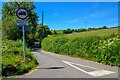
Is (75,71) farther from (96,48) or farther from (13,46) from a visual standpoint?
(13,46)

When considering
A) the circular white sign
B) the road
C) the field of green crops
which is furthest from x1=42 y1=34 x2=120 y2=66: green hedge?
the circular white sign

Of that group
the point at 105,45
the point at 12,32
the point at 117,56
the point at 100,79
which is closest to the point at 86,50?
the point at 105,45

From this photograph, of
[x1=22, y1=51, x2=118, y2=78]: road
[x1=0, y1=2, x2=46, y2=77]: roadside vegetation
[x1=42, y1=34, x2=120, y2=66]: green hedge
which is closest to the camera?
[x1=22, y1=51, x2=118, y2=78]: road

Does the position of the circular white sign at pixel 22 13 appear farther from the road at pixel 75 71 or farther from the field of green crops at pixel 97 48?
the field of green crops at pixel 97 48

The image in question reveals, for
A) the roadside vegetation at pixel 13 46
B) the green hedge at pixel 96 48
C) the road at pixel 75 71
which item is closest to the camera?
the road at pixel 75 71

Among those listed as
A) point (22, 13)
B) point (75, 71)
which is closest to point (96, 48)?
point (75, 71)

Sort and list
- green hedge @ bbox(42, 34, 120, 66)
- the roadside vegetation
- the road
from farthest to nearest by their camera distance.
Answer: green hedge @ bbox(42, 34, 120, 66)
the roadside vegetation
the road

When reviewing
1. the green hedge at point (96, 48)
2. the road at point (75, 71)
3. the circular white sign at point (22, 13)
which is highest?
the circular white sign at point (22, 13)

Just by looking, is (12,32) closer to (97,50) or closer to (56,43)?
(56,43)

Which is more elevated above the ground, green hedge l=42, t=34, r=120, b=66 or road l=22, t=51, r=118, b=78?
green hedge l=42, t=34, r=120, b=66

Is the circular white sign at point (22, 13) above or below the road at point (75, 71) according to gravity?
above

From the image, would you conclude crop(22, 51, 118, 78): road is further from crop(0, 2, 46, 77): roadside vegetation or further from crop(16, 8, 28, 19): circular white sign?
crop(16, 8, 28, 19): circular white sign

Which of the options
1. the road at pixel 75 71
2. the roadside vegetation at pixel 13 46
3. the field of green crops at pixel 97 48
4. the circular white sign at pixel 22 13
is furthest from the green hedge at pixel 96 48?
the circular white sign at pixel 22 13

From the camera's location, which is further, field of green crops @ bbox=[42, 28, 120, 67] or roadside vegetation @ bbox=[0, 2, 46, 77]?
field of green crops @ bbox=[42, 28, 120, 67]
